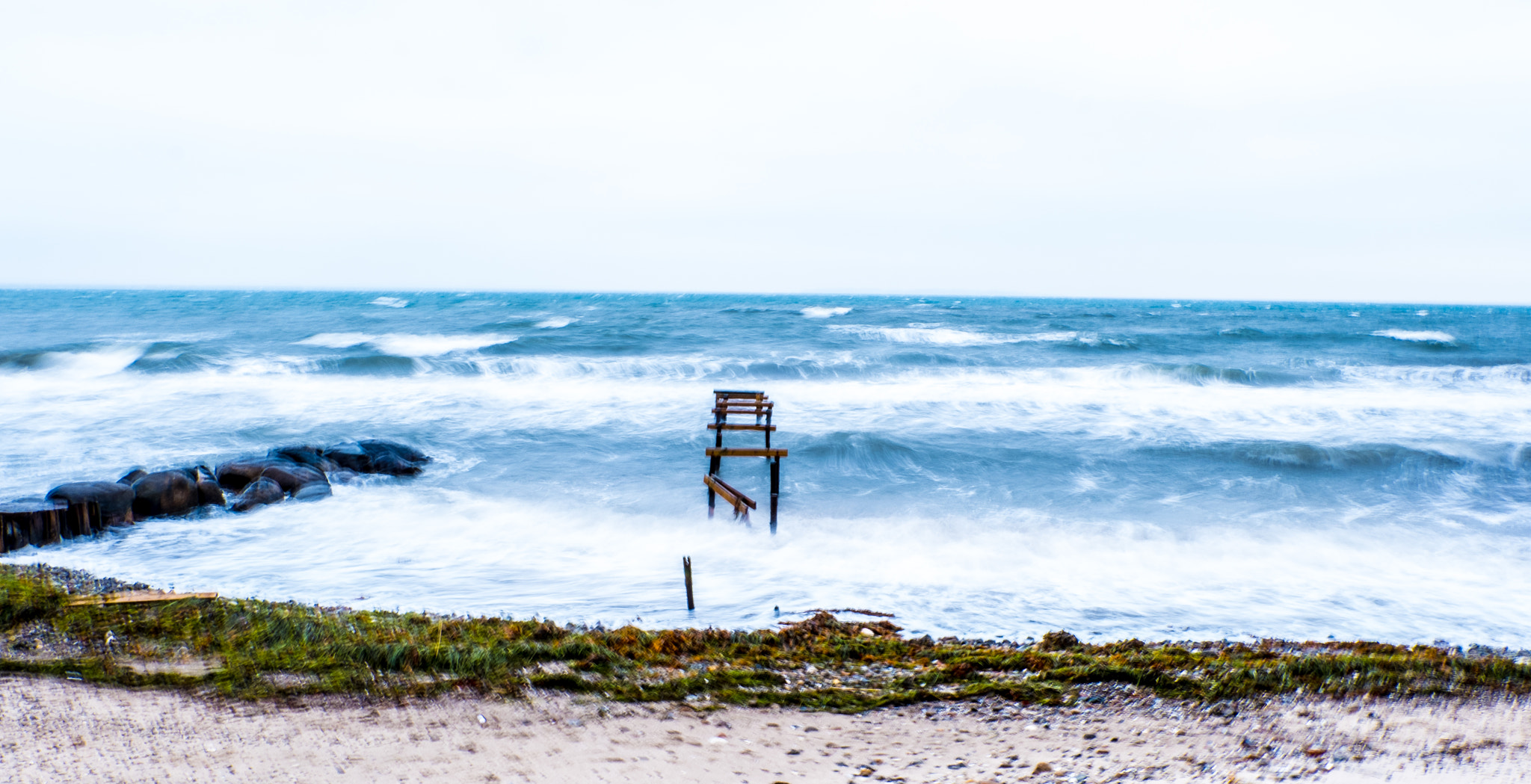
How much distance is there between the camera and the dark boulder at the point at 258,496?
12.2 metres

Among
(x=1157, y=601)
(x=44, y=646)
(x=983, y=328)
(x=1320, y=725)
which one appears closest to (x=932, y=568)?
(x=1157, y=601)

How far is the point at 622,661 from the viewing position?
6.16 metres

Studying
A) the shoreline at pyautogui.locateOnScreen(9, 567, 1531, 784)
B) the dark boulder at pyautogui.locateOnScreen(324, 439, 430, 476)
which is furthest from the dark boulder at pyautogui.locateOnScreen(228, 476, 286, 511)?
the shoreline at pyautogui.locateOnScreen(9, 567, 1531, 784)

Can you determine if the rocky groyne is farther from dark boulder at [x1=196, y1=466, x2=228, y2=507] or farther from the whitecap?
the whitecap

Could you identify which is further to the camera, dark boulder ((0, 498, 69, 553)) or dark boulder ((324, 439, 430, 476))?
dark boulder ((324, 439, 430, 476))

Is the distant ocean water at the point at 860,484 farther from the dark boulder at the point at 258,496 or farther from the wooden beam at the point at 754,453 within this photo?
the wooden beam at the point at 754,453

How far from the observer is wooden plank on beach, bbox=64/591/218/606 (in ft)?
21.5

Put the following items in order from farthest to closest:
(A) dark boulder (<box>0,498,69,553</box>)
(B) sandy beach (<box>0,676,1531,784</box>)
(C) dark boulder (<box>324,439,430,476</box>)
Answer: (C) dark boulder (<box>324,439,430,476</box>)
(A) dark boulder (<box>0,498,69,553</box>)
(B) sandy beach (<box>0,676,1531,784</box>)

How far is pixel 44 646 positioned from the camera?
5.64 metres

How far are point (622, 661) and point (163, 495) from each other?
1002 cm

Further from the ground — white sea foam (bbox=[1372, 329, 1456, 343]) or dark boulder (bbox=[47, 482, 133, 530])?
white sea foam (bbox=[1372, 329, 1456, 343])

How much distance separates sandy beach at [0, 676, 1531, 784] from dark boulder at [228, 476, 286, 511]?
8024 millimetres

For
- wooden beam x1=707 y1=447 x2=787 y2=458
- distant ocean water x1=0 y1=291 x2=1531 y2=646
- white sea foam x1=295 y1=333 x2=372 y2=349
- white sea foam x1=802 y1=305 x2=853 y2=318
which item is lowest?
distant ocean water x1=0 y1=291 x2=1531 y2=646

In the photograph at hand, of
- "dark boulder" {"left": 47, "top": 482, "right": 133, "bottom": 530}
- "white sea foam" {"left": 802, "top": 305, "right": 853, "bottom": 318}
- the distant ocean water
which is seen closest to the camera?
the distant ocean water
